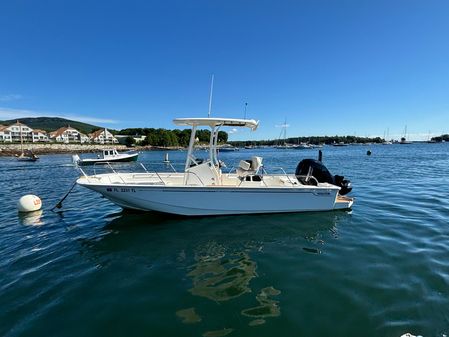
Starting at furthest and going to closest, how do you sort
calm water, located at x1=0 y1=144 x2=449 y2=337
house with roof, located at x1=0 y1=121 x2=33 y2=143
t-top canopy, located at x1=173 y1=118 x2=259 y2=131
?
house with roof, located at x1=0 y1=121 x2=33 y2=143, t-top canopy, located at x1=173 y1=118 x2=259 y2=131, calm water, located at x1=0 y1=144 x2=449 y2=337

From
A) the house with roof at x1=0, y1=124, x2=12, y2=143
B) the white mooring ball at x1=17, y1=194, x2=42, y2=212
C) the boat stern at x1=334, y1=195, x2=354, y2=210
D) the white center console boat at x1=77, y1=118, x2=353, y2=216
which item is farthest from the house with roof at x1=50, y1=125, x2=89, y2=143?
the boat stern at x1=334, y1=195, x2=354, y2=210

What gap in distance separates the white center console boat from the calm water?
0.42 metres

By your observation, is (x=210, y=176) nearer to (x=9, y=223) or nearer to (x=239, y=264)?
(x=239, y=264)

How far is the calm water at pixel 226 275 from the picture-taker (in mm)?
4188

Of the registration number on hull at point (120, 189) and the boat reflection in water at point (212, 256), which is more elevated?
the registration number on hull at point (120, 189)

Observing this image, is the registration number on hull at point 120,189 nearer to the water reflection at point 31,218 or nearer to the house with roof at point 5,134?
the water reflection at point 31,218

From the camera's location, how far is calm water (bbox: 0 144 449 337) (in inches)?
165

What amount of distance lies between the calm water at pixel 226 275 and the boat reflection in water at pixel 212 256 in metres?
0.03

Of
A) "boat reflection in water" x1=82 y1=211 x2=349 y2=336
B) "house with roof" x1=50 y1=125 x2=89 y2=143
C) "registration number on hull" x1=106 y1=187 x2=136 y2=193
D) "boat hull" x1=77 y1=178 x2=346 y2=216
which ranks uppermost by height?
"house with roof" x1=50 y1=125 x2=89 y2=143

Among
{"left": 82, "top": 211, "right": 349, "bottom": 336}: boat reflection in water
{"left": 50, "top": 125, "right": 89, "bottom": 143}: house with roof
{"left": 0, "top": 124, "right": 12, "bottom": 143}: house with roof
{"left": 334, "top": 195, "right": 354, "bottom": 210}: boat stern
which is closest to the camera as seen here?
{"left": 82, "top": 211, "right": 349, "bottom": 336}: boat reflection in water

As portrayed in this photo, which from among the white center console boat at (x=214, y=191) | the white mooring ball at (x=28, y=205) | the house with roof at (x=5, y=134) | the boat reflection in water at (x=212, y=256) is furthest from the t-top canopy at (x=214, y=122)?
the house with roof at (x=5, y=134)

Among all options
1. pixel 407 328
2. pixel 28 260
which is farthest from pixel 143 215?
pixel 407 328

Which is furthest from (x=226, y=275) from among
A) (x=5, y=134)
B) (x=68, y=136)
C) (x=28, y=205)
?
(x=68, y=136)

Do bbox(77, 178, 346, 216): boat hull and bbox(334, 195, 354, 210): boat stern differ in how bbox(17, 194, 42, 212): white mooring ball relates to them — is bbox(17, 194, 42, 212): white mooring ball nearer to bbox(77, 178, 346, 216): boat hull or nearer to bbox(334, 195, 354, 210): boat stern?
bbox(77, 178, 346, 216): boat hull
